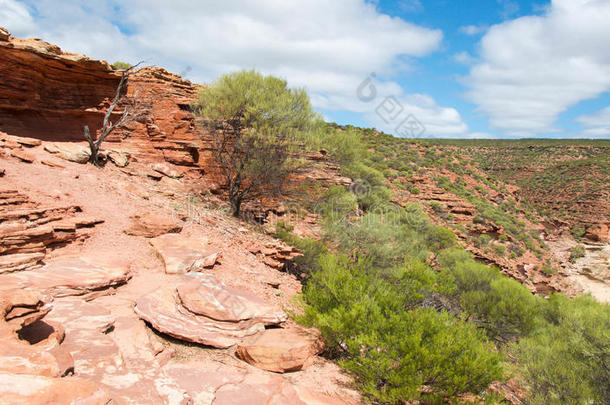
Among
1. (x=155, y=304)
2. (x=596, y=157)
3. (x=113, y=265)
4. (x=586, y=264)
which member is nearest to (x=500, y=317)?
(x=155, y=304)

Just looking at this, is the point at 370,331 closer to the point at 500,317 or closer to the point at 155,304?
the point at 155,304

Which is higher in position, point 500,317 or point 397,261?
point 397,261

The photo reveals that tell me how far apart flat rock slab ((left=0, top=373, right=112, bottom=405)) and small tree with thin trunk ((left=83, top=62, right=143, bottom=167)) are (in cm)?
1002

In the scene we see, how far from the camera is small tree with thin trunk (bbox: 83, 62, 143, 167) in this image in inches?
420

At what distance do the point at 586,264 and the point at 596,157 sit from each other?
111ft

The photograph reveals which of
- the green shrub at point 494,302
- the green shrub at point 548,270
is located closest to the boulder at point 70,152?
the green shrub at point 494,302

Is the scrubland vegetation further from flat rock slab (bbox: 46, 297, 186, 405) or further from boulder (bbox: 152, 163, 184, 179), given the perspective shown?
boulder (bbox: 152, 163, 184, 179)

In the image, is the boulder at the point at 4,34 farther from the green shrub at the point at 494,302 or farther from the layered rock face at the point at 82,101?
the green shrub at the point at 494,302

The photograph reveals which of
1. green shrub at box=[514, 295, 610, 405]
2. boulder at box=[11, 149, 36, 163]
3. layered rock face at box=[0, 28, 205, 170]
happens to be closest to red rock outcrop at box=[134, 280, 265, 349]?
green shrub at box=[514, 295, 610, 405]

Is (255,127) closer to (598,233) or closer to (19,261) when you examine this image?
(19,261)

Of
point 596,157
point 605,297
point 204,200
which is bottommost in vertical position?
point 605,297

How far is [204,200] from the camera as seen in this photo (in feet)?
39.9

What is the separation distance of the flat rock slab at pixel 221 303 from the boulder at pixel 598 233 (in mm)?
35918

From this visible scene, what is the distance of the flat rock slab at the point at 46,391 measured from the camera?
2.09m
